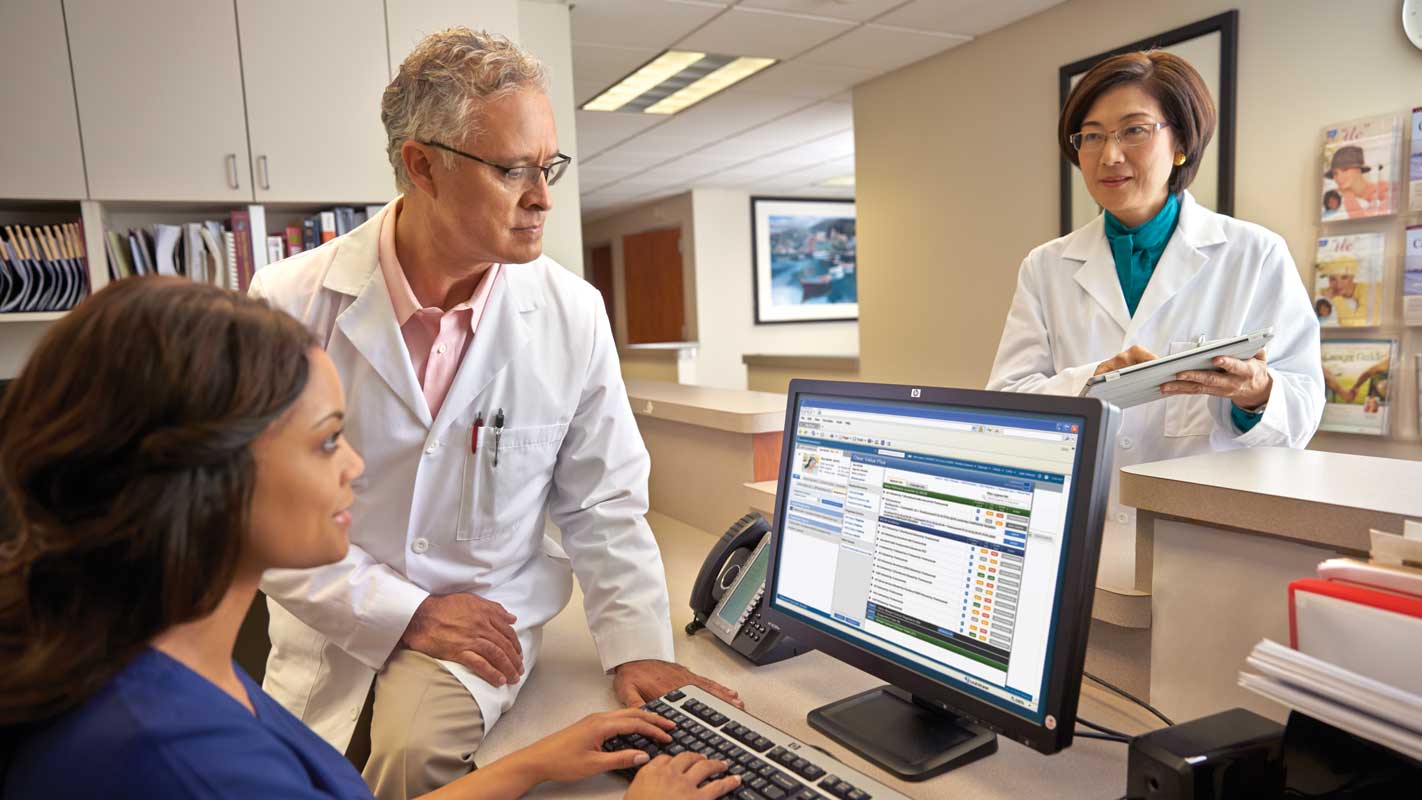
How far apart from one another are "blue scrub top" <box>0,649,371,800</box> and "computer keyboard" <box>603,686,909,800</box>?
0.39 m

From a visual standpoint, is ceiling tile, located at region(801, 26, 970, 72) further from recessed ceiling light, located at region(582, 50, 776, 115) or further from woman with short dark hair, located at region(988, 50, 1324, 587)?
woman with short dark hair, located at region(988, 50, 1324, 587)

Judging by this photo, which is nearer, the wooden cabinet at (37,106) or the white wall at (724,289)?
the wooden cabinet at (37,106)

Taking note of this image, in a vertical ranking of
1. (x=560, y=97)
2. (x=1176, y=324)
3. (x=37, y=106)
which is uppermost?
(x=560, y=97)

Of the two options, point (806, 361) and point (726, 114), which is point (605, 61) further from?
point (806, 361)

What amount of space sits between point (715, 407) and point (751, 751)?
114 cm

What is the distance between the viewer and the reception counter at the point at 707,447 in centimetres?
188

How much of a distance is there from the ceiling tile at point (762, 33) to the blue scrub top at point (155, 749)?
3.42 m

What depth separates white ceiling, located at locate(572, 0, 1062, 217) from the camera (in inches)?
141

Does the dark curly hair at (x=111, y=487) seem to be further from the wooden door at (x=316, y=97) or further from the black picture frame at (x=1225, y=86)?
the black picture frame at (x=1225, y=86)

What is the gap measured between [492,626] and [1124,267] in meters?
1.36

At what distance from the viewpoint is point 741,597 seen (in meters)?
1.30

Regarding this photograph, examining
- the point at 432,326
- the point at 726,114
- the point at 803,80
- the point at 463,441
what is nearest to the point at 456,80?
the point at 432,326

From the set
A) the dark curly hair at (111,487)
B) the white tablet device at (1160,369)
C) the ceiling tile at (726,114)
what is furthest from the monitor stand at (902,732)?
the ceiling tile at (726,114)

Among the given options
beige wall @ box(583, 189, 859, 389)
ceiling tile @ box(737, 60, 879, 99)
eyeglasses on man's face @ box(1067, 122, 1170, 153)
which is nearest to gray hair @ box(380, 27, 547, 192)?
eyeglasses on man's face @ box(1067, 122, 1170, 153)
